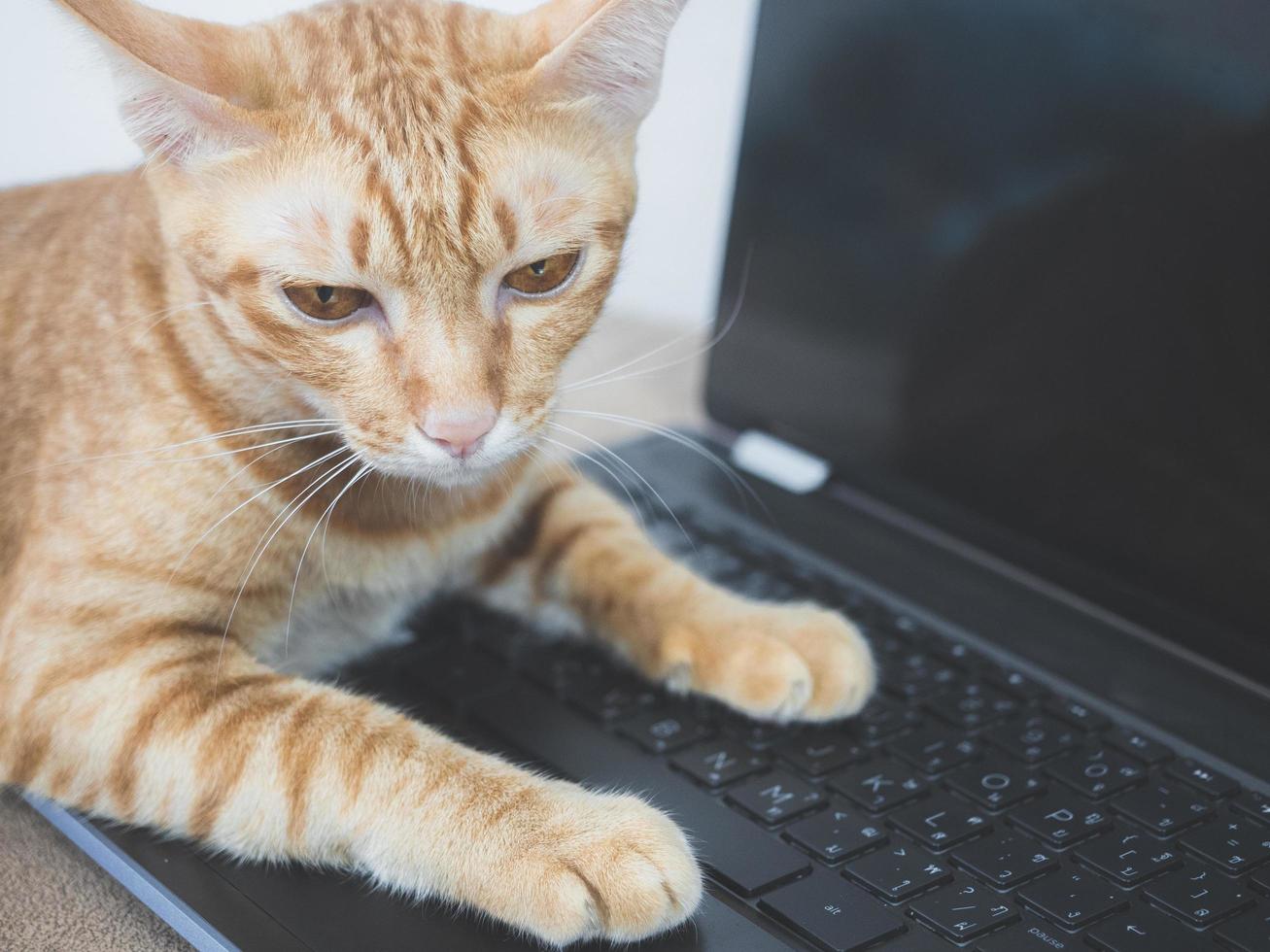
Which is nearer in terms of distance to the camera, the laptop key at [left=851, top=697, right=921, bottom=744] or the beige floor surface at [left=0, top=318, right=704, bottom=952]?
the beige floor surface at [left=0, top=318, right=704, bottom=952]

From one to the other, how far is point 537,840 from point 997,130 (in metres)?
0.67

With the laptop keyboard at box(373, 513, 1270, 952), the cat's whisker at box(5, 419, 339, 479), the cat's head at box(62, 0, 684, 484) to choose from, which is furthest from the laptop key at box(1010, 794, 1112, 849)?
the cat's whisker at box(5, 419, 339, 479)

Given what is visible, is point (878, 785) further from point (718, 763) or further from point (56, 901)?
point (56, 901)

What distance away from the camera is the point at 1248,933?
26.7 inches

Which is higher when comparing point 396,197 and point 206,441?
point 396,197

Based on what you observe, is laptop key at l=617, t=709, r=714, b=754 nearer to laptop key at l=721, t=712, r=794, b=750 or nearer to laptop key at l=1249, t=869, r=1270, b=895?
laptop key at l=721, t=712, r=794, b=750

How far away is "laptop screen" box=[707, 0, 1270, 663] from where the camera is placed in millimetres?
908

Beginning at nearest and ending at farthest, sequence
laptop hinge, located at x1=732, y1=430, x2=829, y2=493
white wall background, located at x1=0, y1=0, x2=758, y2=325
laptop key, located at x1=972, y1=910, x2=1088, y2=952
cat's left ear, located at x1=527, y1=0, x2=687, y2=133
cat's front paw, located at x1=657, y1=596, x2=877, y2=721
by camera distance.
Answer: laptop key, located at x1=972, y1=910, x2=1088, y2=952, cat's left ear, located at x1=527, y1=0, x2=687, y2=133, cat's front paw, located at x1=657, y1=596, x2=877, y2=721, white wall background, located at x1=0, y1=0, x2=758, y2=325, laptop hinge, located at x1=732, y1=430, x2=829, y2=493

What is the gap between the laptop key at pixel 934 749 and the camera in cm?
81

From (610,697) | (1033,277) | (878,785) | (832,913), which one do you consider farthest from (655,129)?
(832,913)

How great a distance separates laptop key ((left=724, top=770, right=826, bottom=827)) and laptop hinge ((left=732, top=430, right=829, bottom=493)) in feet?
1.39

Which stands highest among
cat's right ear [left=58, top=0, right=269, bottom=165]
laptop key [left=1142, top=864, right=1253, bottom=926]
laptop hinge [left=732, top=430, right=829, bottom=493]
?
cat's right ear [left=58, top=0, right=269, bottom=165]

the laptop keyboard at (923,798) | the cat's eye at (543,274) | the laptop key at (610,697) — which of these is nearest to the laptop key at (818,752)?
the laptop keyboard at (923,798)

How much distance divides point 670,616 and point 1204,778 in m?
0.37
